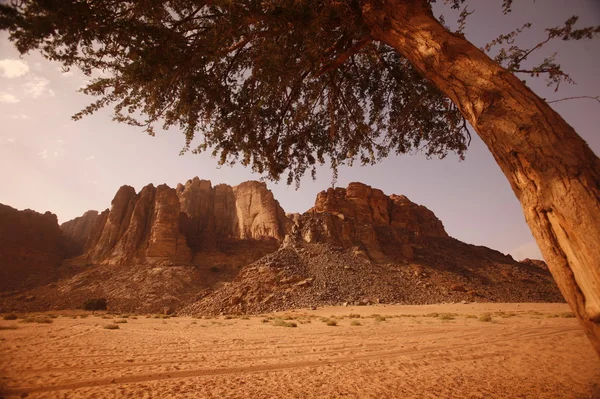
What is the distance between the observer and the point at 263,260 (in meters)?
38.3

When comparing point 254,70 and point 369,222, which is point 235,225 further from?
point 254,70

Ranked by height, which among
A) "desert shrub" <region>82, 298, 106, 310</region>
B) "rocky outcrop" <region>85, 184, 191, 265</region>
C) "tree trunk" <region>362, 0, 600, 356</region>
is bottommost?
"desert shrub" <region>82, 298, 106, 310</region>

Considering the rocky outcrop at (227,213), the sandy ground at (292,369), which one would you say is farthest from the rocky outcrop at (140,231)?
the sandy ground at (292,369)

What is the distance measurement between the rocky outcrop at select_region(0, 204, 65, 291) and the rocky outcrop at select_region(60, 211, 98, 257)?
244cm

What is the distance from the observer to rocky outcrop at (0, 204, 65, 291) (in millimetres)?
46406

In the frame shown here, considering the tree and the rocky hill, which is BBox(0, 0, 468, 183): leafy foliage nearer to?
the tree

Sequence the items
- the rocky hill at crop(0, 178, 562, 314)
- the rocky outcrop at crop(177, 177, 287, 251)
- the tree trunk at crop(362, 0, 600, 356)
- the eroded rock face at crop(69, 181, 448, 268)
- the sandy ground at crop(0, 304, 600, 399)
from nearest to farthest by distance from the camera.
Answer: the tree trunk at crop(362, 0, 600, 356)
the sandy ground at crop(0, 304, 600, 399)
the rocky hill at crop(0, 178, 562, 314)
the eroded rock face at crop(69, 181, 448, 268)
the rocky outcrop at crop(177, 177, 287, 251)

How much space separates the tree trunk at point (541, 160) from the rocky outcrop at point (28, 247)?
201 ft

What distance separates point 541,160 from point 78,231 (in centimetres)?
9345

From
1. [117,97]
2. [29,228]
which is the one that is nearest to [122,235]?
[29,228]

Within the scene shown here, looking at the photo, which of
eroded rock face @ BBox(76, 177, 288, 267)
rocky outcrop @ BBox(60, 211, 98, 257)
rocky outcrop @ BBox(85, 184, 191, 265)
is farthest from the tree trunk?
rocky outcrop @ BBox(60, 211, 98, 257)

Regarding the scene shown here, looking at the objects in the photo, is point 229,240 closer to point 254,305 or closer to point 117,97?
point 254,305

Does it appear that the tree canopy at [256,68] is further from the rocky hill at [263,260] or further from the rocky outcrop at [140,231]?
the rocky outcrop at [140,231]

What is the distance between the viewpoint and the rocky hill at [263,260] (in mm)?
33188
